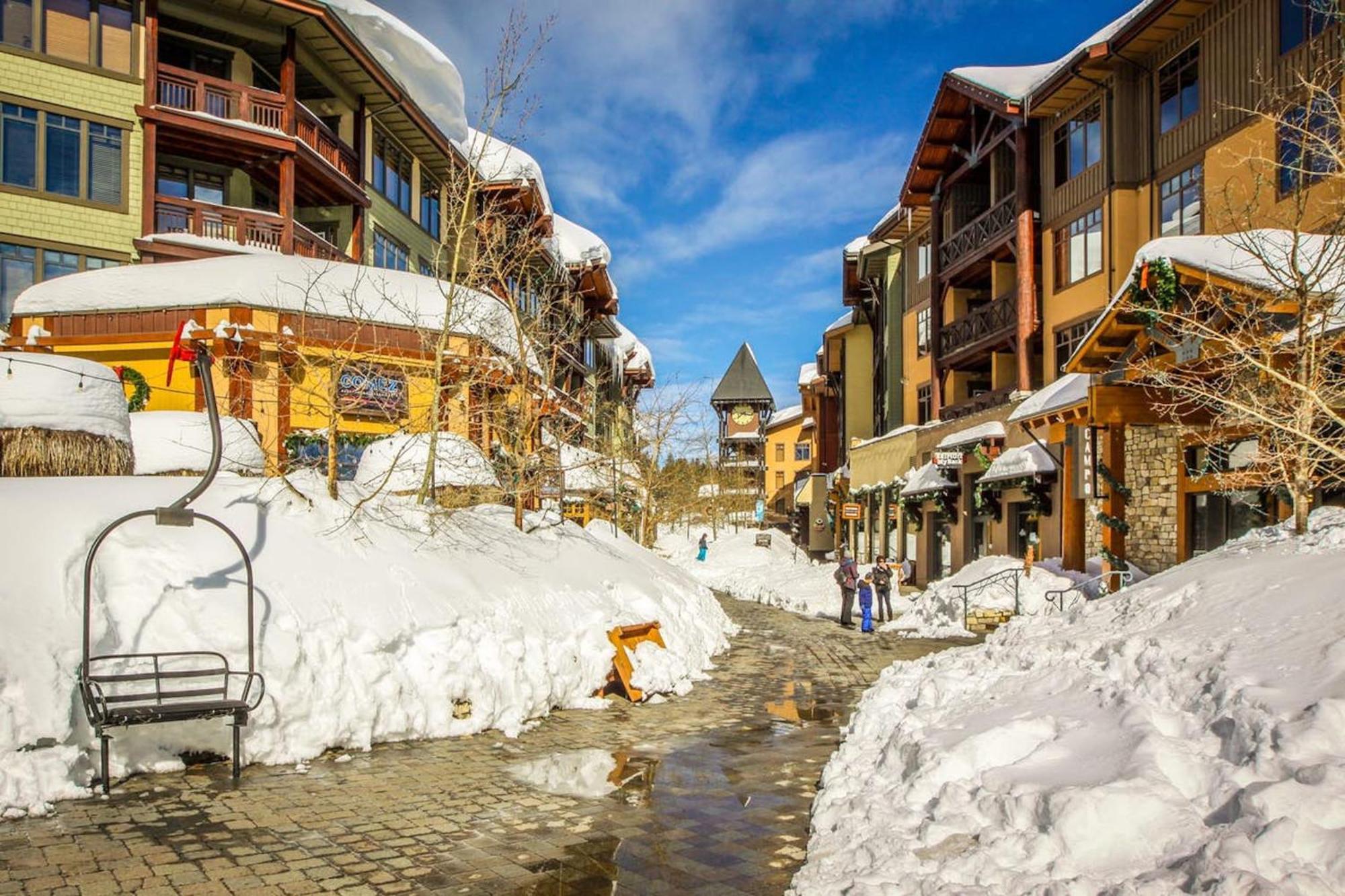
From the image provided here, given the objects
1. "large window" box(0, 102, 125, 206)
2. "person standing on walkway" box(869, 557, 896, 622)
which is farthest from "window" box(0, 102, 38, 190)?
"person standing on walkway" box(869, 557, 896, 622)

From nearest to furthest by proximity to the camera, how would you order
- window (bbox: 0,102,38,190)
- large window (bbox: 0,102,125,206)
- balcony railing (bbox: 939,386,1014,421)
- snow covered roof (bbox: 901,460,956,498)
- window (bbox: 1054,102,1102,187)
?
1. window (bbox: 0,102,38,190)
2. large window (bbox: 0,102,125,206)
3. window (bbox: 1054,102,1102,187)
4. balcony railing (bbox: 939,386,1014,421)
5. snow covered roof (bbox: 901,460,956,498)

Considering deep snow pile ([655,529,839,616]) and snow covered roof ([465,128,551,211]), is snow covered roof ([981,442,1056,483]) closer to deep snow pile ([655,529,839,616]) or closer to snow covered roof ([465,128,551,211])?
deep snow pile ([655,529,839,616])

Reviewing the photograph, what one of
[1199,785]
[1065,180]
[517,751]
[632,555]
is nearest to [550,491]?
[632,555]

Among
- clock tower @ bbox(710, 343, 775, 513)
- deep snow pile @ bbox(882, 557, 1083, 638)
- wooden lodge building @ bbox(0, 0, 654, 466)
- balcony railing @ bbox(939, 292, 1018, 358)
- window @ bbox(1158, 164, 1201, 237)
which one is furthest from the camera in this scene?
clock tower @ bbox(710, 343, 775, 513)

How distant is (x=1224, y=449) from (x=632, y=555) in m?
10.1

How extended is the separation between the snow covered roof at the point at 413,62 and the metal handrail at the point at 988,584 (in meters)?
21.6

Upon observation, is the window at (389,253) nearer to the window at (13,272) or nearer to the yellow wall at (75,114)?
the yellow wall at (75,114)

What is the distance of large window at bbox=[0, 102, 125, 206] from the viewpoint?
22406 mm

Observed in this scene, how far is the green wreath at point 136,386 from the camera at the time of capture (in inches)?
816

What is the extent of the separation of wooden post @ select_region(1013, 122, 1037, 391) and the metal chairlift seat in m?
20.7

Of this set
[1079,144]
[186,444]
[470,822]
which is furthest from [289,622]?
[1079,144]

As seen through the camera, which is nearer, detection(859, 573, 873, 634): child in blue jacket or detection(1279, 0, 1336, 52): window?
detection(1279, 0, 1336, 52): window

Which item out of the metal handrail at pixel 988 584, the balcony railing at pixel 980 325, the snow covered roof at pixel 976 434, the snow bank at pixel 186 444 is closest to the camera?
the snow bank at pixel 186 444

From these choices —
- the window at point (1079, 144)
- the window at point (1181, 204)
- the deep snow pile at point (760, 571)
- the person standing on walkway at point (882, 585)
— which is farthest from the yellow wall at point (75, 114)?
the window at point (1181, 204)
